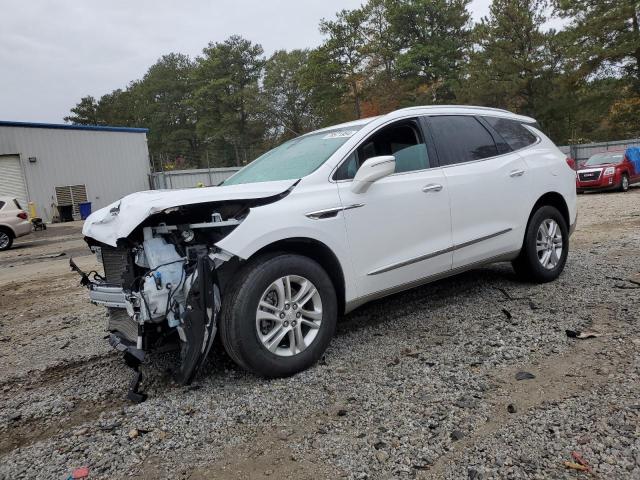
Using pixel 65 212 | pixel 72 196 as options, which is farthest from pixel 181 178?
pixel 65 212

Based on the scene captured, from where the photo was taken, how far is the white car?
2844 mm

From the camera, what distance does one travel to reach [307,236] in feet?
10.2

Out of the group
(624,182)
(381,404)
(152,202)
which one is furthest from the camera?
(624,182)

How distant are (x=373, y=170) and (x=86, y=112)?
77.5m

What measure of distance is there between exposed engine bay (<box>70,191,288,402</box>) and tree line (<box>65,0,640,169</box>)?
2941 centimetres

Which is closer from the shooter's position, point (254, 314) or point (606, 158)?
point (254, 314)

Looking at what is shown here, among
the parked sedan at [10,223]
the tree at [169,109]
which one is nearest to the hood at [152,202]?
the parked sedan at [10,223]

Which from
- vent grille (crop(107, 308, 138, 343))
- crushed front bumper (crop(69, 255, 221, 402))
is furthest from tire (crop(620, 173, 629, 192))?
vent grille (crop(107, 308, 138, 343))

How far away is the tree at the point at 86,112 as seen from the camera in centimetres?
7006

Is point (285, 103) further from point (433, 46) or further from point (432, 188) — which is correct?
point (432, 188)

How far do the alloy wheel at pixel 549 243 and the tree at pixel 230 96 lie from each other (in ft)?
167

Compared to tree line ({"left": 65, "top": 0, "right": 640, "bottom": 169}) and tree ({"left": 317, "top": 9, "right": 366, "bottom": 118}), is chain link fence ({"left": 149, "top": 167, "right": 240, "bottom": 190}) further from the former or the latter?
tree ({"left": 317, "top": 9, "right": 366, "bottom": 118})

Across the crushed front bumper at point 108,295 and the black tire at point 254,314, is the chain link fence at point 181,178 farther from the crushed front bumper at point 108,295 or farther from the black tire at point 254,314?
the black tire at point 254,314

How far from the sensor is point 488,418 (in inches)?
97.6
